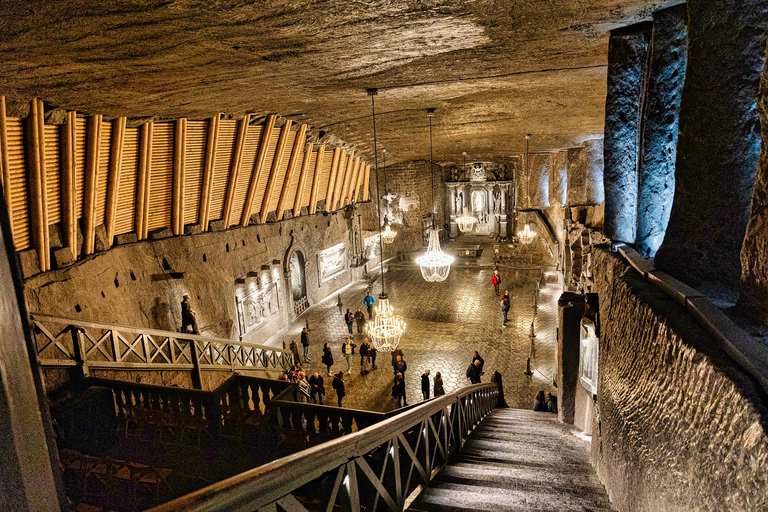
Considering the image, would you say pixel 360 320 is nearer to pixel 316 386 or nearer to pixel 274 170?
pixel 316 386

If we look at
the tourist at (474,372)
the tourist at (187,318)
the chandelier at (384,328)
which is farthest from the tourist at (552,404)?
the tourist at (187,318)

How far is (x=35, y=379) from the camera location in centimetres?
88

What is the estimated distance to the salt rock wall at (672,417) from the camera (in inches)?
60.2

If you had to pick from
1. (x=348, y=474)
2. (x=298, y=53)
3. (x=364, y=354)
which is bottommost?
(x=364, y=354)

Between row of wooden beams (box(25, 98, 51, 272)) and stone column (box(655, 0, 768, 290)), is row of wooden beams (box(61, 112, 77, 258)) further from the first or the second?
stone column (box(655, 0, 768, 290))

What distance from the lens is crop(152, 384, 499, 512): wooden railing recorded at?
1468 mm

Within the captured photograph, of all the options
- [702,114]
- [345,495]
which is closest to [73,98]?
[345,495]

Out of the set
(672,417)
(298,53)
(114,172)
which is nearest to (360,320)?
(114,172)

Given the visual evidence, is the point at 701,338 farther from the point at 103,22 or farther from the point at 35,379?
the point at 103,22

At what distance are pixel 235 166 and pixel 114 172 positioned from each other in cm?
259

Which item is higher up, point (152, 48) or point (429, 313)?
point (152, 48)

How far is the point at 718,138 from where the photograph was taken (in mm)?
2984

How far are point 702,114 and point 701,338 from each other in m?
1.83

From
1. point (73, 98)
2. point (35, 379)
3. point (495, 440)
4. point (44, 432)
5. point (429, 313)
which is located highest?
point (73, 98)
